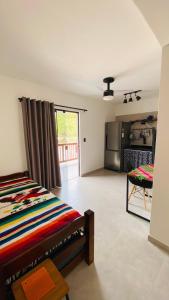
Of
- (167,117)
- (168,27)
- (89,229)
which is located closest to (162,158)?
(167,117)

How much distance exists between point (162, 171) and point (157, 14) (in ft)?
4.55

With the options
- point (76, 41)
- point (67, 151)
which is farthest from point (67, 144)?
point (76, 41)

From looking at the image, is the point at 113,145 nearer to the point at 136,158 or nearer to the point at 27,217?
the point at 136,158

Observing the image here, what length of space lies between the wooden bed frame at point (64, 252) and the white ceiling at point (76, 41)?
181 cm

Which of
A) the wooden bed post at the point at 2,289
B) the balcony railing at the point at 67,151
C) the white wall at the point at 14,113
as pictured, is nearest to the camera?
the wooden bed post at the point at 2,289

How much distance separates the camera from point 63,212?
1.47 m

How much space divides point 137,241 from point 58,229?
1.11 m

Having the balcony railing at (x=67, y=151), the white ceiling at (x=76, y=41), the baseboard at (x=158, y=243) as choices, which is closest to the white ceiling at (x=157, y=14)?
the white ceiling at (x=76, y=41)

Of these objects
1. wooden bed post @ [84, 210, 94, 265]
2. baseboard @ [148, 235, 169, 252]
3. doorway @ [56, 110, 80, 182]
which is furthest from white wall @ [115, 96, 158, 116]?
wooden bed post @ [84, 210, 94, 265]

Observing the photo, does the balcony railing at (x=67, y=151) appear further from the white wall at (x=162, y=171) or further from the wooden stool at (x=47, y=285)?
the wooden stool at (x=47, y=285)

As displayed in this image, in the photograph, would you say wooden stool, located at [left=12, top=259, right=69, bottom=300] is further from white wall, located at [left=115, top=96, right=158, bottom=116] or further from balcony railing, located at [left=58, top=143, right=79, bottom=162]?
balcony railing, located at [left=58, top=143, right=79, bottom=162]

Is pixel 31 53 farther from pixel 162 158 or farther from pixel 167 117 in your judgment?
pixel 162 158

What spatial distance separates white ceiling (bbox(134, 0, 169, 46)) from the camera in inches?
36.5

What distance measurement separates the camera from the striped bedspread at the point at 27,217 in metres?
1.08
